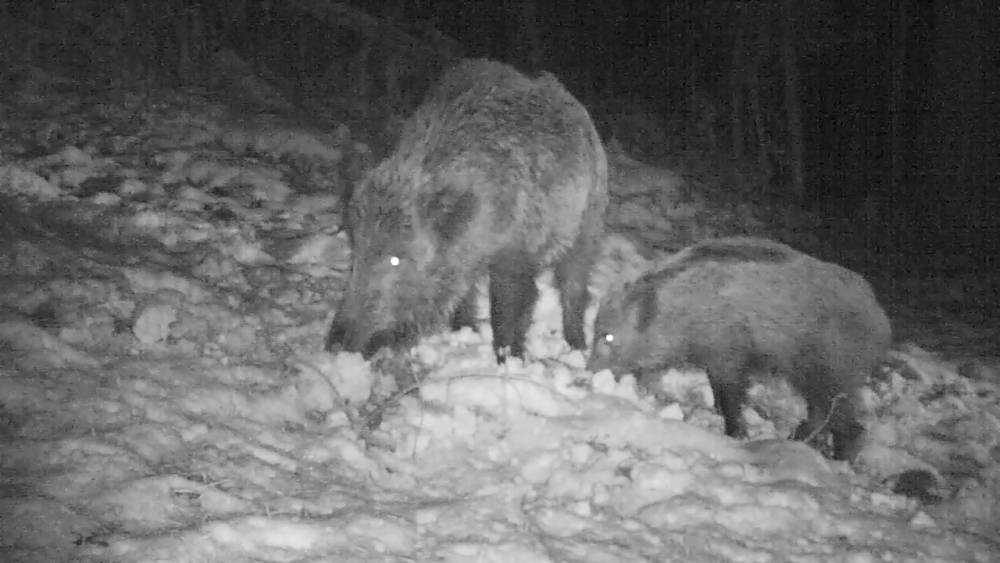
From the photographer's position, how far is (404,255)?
4.43 metres

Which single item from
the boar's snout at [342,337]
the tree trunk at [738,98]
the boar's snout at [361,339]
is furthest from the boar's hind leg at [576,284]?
the tree trunk at [738,98]

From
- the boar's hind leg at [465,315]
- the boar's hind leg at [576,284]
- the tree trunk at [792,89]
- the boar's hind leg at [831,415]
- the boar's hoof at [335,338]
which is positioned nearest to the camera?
the boar's hoof at [335,338]

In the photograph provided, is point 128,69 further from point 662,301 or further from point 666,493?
point 666,493

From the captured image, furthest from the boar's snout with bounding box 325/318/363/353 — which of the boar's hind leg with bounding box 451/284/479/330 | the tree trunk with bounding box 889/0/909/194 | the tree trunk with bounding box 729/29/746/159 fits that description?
the tree trunk with bounding box 889/0/909/194

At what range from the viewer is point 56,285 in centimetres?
380

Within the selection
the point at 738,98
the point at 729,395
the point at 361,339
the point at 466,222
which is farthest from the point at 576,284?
the point at 738,98

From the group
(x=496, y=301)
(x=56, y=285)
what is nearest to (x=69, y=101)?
(x=56, y=285)

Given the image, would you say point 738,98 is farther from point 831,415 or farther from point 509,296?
point 509,296

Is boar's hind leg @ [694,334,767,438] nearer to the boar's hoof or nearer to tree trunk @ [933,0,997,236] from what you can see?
the boar's hoof

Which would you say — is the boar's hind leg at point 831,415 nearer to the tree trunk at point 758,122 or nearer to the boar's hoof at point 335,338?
the boar's hoof at point 335,338

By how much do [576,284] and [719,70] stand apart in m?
10.1

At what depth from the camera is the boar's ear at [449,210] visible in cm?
440

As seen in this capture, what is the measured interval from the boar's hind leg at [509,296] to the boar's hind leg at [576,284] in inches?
20.6

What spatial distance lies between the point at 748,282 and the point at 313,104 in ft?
18.0
